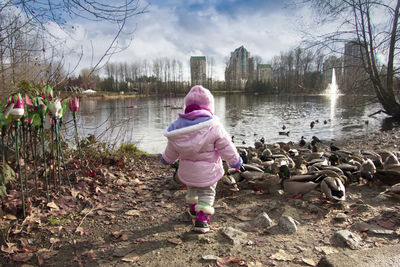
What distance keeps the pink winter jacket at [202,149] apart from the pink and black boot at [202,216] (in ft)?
0.73

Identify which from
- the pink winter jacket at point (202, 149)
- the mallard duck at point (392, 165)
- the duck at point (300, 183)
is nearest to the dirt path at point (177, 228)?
the duck at point (300, 183)

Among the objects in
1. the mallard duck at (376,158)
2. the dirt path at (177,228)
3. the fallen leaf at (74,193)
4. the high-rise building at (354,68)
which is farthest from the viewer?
the high-rise building at (354,68)

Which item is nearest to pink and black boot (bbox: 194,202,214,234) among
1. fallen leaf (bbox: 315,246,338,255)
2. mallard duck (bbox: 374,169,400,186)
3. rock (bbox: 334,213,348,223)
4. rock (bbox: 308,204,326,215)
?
fallen leaf (bbox: 315,246,338,255)

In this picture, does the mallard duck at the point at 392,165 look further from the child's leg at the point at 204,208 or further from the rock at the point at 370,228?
the child's leg at the point at 204,208

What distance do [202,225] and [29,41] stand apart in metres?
4.04

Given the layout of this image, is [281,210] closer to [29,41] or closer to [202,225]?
[202,225]

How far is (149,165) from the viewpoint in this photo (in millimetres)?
6047

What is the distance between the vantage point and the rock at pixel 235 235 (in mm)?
2625

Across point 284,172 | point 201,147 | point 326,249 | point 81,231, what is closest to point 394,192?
point 284,172

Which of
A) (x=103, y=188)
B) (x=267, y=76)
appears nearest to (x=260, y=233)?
(x=103, y=188)

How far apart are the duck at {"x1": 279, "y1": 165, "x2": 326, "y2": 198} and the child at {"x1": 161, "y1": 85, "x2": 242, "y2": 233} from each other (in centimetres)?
134

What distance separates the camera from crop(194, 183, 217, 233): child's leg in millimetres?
2762

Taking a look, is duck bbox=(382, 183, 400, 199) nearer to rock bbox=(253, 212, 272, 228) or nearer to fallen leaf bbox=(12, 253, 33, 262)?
rock bbox=(253, 212, 272, 228)

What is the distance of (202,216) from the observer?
280 cm
